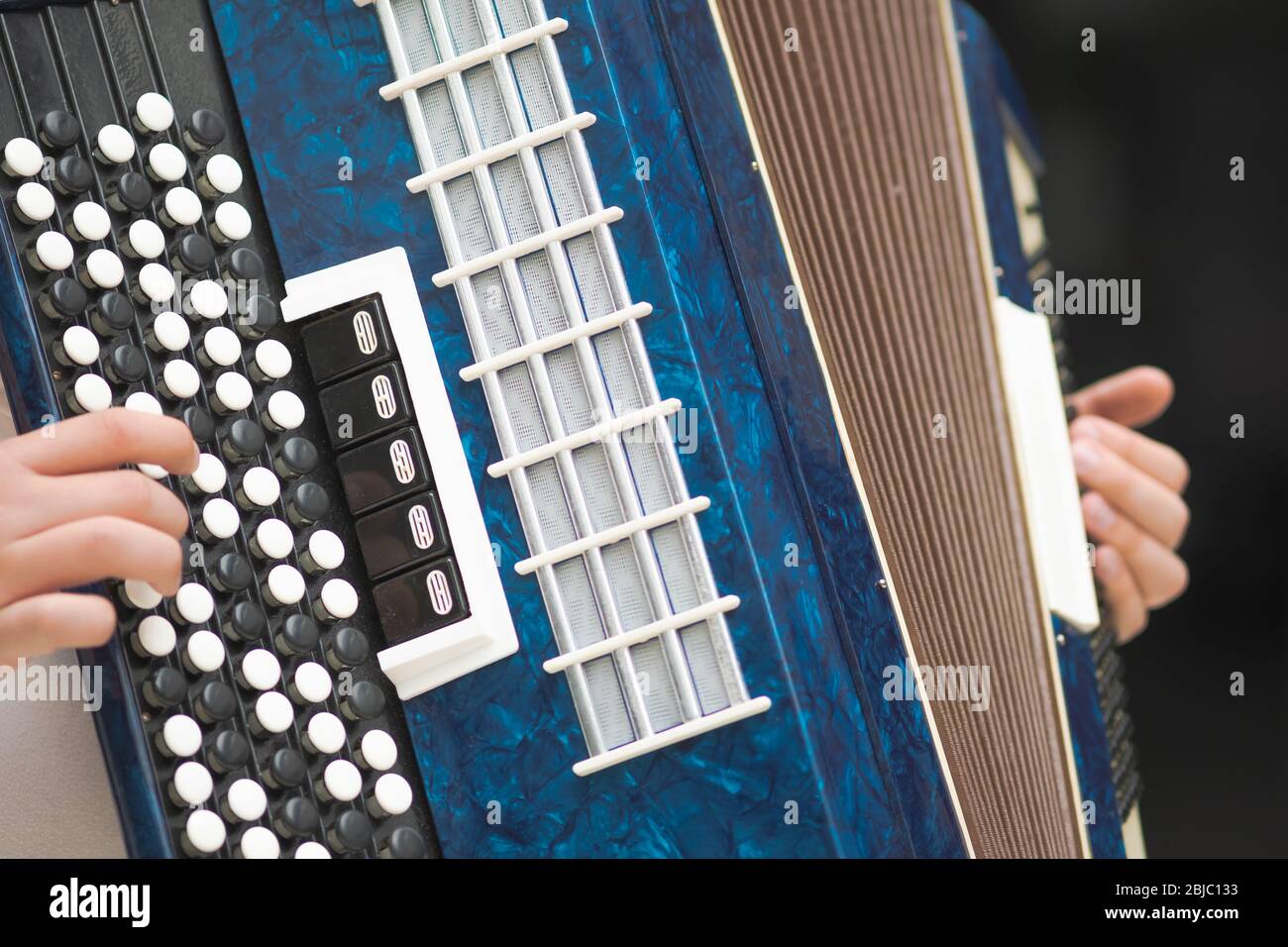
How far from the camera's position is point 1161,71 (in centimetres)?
130

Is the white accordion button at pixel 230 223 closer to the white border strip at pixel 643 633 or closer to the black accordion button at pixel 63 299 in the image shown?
the black accordion button at pixel 63 299

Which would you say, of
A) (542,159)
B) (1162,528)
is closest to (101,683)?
(542,159)

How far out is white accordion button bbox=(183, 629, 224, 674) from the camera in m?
0.98

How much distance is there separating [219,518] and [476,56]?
49cm

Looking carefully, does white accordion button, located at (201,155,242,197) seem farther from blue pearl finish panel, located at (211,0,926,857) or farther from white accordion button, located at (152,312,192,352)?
white accordion button, located at (152,312,192,352)

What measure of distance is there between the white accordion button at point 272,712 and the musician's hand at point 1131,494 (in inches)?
35.4

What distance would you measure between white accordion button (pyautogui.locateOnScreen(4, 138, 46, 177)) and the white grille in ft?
1.05

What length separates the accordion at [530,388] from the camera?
1.00 meters

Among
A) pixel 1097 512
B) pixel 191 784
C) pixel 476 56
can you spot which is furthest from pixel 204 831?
pixel 1097 512

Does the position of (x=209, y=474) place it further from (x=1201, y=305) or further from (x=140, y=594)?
(x=1201, y=305)

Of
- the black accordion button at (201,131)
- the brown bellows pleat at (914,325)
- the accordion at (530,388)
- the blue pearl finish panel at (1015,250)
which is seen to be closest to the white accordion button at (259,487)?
the accordion at (530,388)

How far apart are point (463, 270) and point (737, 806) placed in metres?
0.56

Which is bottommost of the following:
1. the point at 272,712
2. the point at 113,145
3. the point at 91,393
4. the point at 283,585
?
the point at 272,712

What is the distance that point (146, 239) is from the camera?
101 cm
